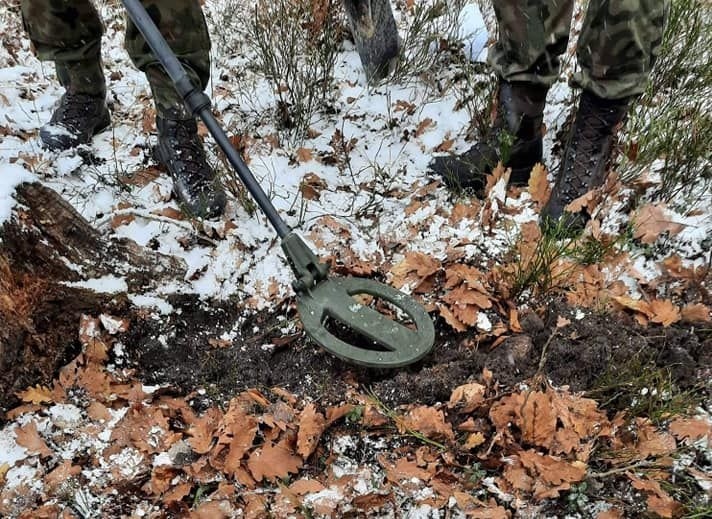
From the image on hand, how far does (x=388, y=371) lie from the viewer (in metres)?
1.80

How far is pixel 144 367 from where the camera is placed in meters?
1.86

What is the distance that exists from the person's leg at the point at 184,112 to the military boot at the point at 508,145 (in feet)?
3.65

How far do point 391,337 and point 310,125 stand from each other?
64.9 inches

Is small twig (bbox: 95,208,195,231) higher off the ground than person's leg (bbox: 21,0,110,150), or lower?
lower

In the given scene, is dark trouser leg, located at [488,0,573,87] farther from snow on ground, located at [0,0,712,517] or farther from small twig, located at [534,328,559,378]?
small twig, located at [534,328,559,378]

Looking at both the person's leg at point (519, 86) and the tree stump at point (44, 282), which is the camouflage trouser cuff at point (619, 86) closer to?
A: the person's leg at point (519, 86)

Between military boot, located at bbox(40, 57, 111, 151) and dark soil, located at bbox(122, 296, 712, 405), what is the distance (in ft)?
4.42

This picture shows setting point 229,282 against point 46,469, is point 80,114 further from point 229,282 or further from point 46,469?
point 46,469

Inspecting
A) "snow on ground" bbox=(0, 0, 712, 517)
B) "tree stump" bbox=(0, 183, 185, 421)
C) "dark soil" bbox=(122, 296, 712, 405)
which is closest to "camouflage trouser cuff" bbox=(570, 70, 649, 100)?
"snow on ground" bbox=(0, 0, 712, 517)

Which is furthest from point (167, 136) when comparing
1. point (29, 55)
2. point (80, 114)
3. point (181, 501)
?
point (29, 55)

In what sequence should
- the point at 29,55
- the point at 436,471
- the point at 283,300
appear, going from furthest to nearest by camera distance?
the point at 29,55, the point at 283,300, the point at 436,471

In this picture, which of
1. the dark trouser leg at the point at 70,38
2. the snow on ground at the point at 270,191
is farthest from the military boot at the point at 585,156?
the dark trouser leg at the point at 70,38

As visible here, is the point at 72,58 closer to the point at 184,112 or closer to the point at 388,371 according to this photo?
the point at 184,112

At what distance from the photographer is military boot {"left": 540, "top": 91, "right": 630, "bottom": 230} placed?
6.72 feet
